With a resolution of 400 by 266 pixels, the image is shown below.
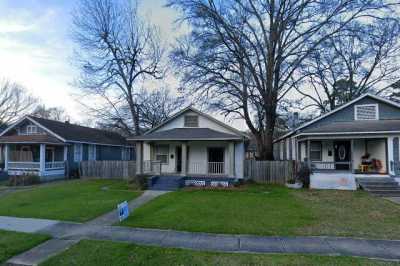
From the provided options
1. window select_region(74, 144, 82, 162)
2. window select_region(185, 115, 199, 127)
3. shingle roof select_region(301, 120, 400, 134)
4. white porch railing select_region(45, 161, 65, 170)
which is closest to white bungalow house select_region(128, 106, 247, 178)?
window select_region(185, 115, 199, 127)

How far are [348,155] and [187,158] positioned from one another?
11634 mm

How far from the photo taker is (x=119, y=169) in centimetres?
2211

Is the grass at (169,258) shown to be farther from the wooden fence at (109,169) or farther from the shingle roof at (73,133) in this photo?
the shingle roof at (73,133)

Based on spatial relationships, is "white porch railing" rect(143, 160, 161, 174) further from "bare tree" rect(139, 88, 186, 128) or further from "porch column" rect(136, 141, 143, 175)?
"bare tree" rect(139, 88, 186, 128)

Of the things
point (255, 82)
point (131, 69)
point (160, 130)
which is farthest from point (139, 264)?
point (131, 69)

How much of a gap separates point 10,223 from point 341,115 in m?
19.8

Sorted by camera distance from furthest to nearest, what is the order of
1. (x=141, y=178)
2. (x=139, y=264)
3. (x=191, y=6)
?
(x=191, y=6) → (x=141, y=178) → (x=139, y=264)

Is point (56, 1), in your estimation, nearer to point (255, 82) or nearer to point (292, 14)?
point (255, 82)

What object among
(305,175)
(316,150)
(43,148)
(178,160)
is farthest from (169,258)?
(43,148)

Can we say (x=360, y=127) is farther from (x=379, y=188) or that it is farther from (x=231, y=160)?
(x=231, y=160)

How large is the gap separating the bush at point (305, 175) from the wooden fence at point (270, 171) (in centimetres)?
134

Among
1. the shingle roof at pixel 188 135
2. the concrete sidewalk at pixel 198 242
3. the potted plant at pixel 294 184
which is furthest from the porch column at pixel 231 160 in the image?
the concrete sidewalk at pixel 198 242

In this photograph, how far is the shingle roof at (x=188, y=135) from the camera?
1734 cm

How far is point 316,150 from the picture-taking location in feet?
61.9
